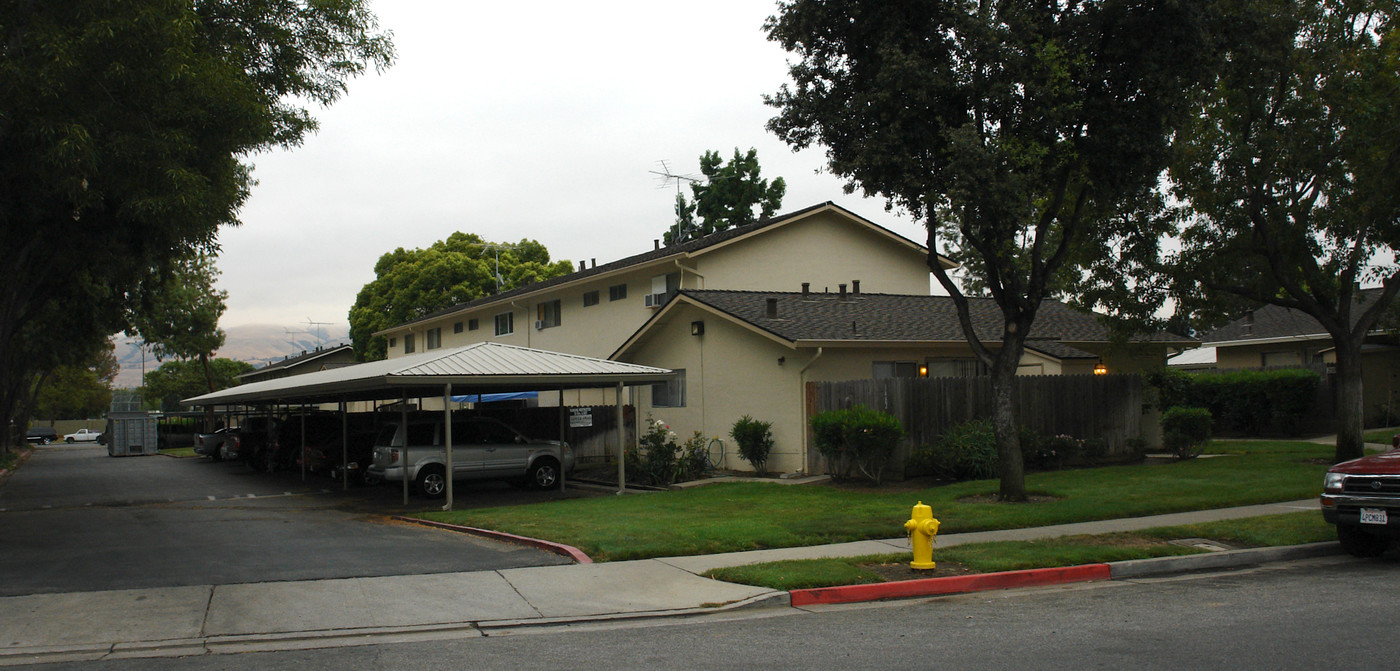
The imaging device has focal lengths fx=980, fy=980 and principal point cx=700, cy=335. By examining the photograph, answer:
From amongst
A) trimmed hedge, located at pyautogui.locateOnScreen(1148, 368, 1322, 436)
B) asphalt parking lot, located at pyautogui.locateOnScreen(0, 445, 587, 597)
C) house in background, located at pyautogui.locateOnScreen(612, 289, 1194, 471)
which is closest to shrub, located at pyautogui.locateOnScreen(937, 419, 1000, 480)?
house in background, located at pyautogui.locateOnScreen(612, 289, 1194, 471)

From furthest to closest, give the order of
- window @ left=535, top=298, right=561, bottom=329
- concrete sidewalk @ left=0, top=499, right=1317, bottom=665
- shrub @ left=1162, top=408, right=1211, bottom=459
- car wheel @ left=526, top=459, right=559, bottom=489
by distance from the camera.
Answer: window @ left=535, top=298, right=561, bottom=329 → shrub @ left=1162, top=408, right=1211, bottom=459 → car wheel @ left=526, top=459, right=559, bottom=489 → concrete sidewalk @ left=0, top=499, right=1317, bottom=665

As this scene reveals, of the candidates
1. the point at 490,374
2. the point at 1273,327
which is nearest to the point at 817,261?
the point at 490,374

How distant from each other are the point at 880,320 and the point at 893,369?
4.53 ft

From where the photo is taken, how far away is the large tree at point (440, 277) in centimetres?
5738

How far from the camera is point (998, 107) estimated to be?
14.6 m

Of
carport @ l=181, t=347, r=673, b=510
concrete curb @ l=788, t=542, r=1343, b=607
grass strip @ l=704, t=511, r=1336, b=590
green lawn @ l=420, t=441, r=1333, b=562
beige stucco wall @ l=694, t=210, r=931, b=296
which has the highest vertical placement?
beige stucco wall @ l=694, t=210, r=931, b=296

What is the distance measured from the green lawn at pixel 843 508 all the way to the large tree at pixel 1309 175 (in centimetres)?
369

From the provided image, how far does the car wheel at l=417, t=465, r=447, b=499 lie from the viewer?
19.3 metres

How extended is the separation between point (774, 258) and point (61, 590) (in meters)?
21.8

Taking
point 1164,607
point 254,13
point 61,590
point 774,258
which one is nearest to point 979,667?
point 1164,607

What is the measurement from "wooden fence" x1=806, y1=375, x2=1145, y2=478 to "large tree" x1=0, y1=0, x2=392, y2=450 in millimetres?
10894

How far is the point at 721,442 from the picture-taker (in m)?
23.2

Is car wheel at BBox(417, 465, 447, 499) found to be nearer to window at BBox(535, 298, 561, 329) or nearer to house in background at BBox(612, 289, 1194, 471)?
house in background at BBox(612, 289, 1194, 471)

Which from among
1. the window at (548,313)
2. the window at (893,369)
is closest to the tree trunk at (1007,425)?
the window at (893,369)
